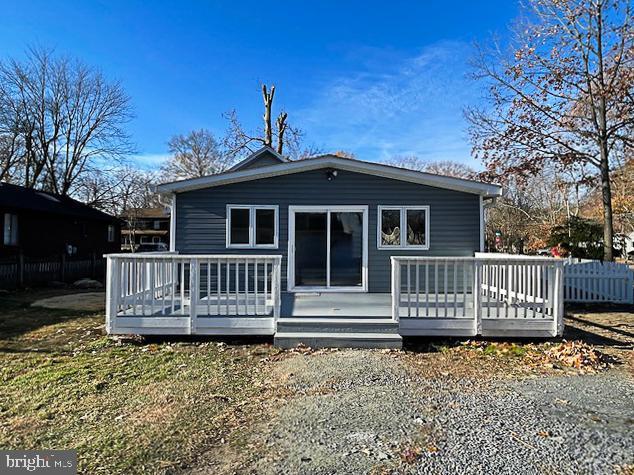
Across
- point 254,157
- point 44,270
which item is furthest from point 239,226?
point 44,270

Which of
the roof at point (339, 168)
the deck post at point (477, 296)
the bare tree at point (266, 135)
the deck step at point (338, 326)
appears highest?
the bare tree at point (266, 135)

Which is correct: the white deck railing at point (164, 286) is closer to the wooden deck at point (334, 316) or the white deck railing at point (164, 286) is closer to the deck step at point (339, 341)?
the wooden deck at point (334, 316)

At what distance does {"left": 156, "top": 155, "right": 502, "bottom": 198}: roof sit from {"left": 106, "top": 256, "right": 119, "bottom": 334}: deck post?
3.01 m

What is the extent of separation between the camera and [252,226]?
28.4 ft

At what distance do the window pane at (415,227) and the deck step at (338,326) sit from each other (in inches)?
139

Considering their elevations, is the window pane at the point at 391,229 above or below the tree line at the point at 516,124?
below

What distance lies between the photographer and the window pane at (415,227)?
8664 millimetres

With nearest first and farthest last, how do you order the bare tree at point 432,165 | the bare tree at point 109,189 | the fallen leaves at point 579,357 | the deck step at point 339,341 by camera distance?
the fallen leaves at point 579,357 < the deck step at point 339,341 < the bare tree at point 109,189 < the bare tree at point 432,165

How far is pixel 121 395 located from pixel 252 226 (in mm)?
5259

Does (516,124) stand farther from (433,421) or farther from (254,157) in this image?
(433,421)

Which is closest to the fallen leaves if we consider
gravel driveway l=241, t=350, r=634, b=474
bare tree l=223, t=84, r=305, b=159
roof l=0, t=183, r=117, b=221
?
gravel driveway l=241, t=350, r=634, b=474

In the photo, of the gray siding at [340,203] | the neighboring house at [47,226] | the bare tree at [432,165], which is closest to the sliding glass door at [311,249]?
the gray siding at [340,203]

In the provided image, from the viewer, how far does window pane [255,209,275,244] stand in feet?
28.5

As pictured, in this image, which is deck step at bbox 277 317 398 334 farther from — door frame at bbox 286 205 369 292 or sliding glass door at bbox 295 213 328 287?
sliding glass door at bbox 295 213 328 287
